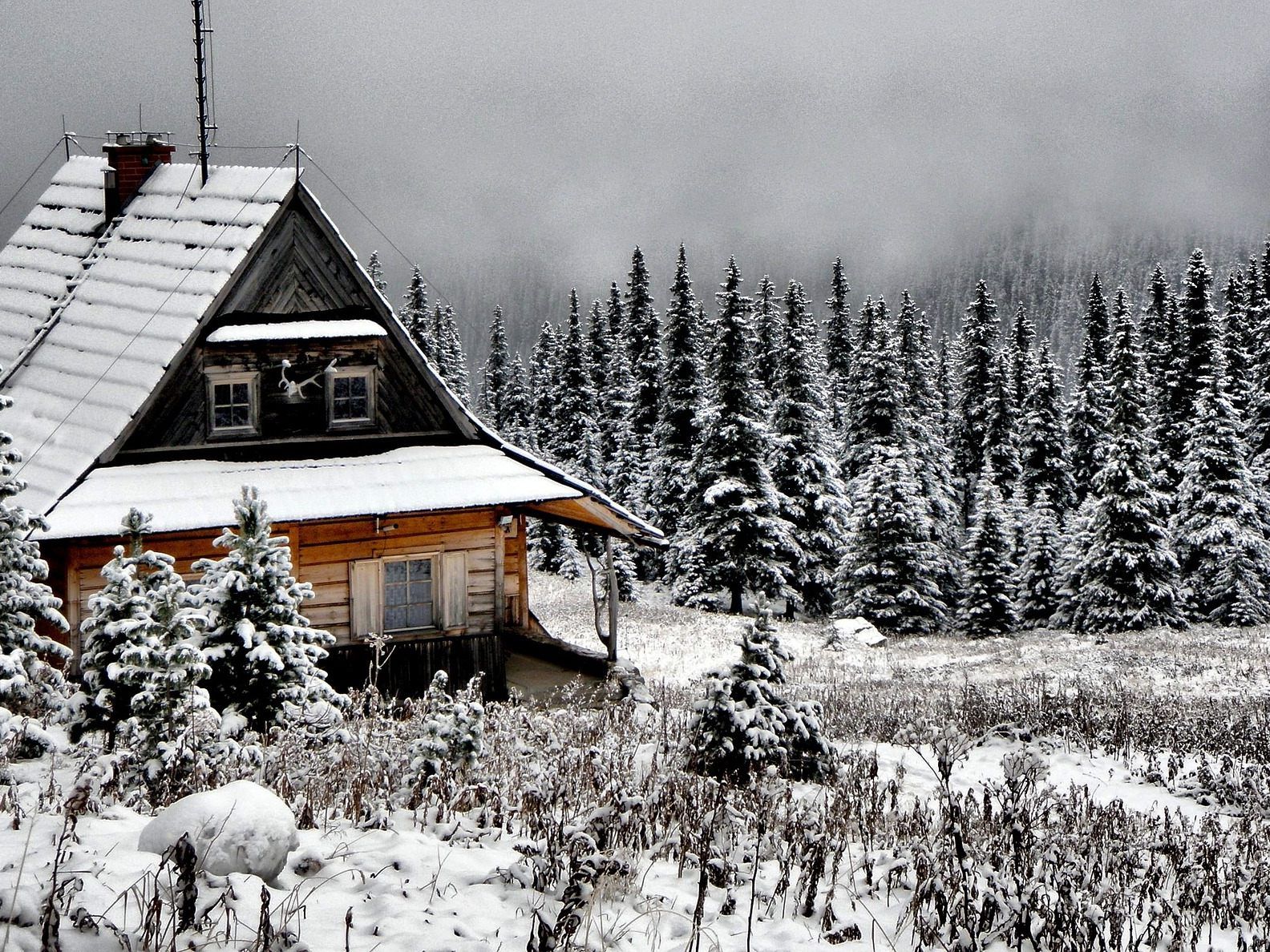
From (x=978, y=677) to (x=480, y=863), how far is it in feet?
64.4

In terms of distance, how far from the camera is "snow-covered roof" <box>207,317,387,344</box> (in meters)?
16.8

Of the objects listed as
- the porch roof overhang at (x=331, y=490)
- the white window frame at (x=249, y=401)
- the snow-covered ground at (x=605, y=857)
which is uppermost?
the white window frame at (x=249, y=401)

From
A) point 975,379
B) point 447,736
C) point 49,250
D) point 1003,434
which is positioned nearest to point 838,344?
point 975,379

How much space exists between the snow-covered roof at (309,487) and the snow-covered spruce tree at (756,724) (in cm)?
763

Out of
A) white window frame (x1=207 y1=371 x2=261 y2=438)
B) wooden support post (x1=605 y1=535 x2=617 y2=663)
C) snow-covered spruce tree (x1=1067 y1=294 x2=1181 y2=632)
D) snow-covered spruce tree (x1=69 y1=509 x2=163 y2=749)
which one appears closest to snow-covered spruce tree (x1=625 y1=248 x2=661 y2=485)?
snow-covered spruce tree (x1=1067 y1=294 x2=1181 y2=632)

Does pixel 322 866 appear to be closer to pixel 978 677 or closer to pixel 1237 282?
pixel 978 677

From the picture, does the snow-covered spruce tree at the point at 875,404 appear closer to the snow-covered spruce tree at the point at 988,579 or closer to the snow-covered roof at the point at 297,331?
the snow-covered spruce tree at the point at 988,579

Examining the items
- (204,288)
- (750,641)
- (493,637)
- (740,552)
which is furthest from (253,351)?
(740,552)

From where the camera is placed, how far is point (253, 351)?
1712 centimetres

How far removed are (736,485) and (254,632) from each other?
3403 centimetres

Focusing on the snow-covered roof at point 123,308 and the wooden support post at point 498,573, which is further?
the wooden support post at point 498,573

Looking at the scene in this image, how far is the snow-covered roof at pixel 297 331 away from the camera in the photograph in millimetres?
16828

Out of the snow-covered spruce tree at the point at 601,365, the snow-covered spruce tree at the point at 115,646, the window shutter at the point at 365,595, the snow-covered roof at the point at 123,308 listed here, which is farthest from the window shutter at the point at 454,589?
the snow-covered spruce tree at the point at 601,365

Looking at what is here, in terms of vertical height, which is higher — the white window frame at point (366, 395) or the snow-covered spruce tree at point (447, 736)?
the white window frame at point (366, 395)
